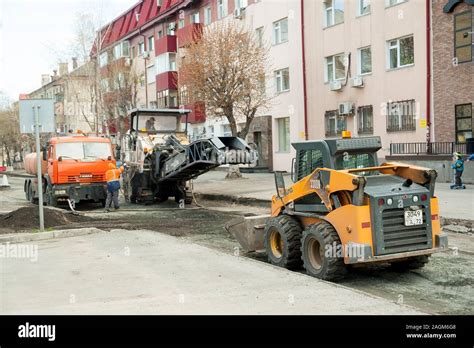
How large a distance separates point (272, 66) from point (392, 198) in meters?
27.2

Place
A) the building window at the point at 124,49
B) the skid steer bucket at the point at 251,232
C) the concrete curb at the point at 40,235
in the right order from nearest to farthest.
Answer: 1. the skid steer bucket at the point at 251,232
2. the concrete curb at the point at 40,235
3. the building window at the point at 124,49

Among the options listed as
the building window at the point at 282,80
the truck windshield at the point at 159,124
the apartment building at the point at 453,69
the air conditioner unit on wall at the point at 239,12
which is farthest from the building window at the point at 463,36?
the air conditioner unit on wall at the point at 239,12

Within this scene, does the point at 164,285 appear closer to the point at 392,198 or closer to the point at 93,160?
the point at 392,198

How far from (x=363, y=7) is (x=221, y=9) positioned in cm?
1364

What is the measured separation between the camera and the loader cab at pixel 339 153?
910 cm

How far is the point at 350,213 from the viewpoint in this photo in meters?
8.25

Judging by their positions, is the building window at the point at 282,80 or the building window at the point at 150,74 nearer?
the building window at the point at 282,80

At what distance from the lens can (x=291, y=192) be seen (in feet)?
32.0

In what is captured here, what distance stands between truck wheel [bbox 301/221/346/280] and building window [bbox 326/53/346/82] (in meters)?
22.0

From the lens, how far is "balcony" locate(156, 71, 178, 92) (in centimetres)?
4494

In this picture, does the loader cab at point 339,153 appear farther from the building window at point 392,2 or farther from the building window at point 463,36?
the building window at point 392,2

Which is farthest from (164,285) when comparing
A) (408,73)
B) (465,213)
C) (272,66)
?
(272,66)

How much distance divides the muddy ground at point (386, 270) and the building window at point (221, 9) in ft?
77.7

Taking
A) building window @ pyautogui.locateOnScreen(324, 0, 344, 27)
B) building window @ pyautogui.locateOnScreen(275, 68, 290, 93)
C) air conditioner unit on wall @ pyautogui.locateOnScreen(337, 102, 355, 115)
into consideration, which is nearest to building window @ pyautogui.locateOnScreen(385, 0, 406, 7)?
building window @ pyautogui.locateOnScreen(324, 0, 344, 27)
